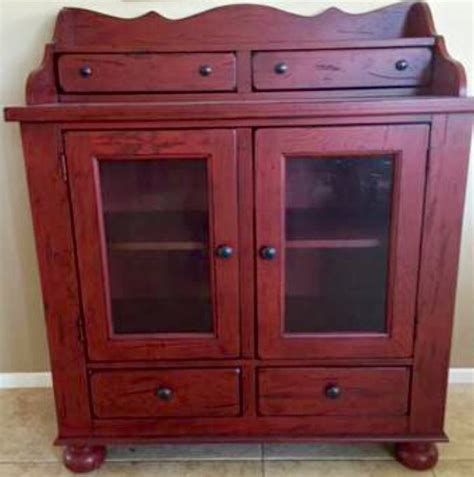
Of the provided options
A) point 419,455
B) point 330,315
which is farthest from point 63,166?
point 419,455

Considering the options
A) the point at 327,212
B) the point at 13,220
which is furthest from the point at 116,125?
the point at 13,220

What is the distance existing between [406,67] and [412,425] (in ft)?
3.13

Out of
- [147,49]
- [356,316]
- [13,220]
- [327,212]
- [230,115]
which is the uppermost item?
[147,49]

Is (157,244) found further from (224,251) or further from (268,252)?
(268,252)

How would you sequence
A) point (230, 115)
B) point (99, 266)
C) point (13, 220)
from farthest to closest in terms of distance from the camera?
point (13, 220) → point (99, 266) → point (230, 115)

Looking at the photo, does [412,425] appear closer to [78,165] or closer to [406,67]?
[406,67]

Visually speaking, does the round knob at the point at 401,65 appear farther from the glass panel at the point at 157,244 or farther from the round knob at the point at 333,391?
the round knob at the point at 333,391

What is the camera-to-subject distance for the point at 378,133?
1.18 m

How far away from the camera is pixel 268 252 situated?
1.26m

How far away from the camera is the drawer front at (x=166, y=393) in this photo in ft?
4.50

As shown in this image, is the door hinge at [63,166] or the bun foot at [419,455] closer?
the door hinge at [63,166]

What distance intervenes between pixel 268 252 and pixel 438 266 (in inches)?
16.2

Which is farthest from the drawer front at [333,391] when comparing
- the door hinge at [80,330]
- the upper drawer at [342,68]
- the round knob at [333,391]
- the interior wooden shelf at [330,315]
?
the upper drawer at [342,68]

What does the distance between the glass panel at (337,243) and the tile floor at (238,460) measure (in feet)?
1.35
